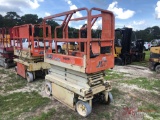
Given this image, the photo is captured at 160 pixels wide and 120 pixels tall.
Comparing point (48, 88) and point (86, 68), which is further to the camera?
point (48, 88)

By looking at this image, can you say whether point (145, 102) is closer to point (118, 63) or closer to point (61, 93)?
point (61, 93)

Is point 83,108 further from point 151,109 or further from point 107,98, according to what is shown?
point 151,109

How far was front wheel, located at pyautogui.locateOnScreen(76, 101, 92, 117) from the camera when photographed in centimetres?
373

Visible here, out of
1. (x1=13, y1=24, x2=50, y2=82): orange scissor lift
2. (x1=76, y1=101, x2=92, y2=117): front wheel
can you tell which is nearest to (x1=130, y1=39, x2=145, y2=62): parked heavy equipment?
→ (x1=13, y1=24, x2=50, y2=82): orange scissor lift

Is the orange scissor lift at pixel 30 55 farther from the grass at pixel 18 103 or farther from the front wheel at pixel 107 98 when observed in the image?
the front wheel at pixel 107 98

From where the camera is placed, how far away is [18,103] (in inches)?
185

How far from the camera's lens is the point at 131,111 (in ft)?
13.7

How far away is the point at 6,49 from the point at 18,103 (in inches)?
228

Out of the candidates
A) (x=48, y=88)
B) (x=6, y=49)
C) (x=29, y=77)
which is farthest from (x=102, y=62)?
(x=6, y=49)

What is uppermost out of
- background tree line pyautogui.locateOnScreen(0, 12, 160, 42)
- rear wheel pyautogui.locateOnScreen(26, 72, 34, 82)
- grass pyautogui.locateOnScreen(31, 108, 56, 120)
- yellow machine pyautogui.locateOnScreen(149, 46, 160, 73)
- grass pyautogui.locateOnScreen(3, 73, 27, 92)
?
background tree line pyautogui.locateOnScreen(0, 12, 160, 42)

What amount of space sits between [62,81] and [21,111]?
1.34 m

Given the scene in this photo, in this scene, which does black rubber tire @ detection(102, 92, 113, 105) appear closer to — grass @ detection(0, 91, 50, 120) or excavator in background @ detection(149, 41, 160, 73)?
grass @ detection(0, 91, 50, 120)

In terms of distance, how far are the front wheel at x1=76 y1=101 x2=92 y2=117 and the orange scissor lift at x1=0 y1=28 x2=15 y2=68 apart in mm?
7109

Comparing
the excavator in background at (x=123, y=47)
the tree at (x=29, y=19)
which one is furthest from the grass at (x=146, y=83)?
the tree at (x=29, y=19)
